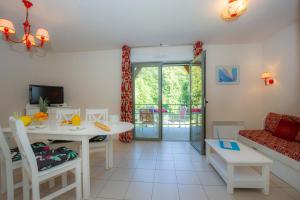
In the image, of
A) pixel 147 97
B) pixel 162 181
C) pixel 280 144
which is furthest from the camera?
pixel 147 97

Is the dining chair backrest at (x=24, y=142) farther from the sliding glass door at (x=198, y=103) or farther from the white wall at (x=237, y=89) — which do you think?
the white wall at (x=237, y=89)

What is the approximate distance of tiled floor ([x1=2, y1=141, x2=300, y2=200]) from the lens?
5.47 ft

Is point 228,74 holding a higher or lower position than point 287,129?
higher

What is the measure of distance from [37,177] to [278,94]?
4.17 m

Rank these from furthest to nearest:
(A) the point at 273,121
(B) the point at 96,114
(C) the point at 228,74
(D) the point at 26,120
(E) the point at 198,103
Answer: (C) the point at 228,74 < (E) the point at 198,103 < (A) the point at 273,121 < (B) the point at 96,114 < (D) the point at 26,120

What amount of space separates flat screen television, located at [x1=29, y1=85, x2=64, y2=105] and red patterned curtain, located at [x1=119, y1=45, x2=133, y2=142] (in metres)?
1.78

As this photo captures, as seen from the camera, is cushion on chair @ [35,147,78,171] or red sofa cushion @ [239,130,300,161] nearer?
cushion on chair @ [35,147,78,171]

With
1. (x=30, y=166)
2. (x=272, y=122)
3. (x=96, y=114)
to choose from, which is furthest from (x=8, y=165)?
(x=272, y=122)

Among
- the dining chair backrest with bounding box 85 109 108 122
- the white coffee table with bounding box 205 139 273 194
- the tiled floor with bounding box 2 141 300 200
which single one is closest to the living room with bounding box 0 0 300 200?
the tiled floor with bounding box 2 141 300 200

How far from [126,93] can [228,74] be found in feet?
8.47

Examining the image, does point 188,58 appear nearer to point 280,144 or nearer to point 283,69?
point 283,69

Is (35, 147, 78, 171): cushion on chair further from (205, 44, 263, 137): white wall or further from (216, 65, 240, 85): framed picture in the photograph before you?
(216, 65, 240, 85): framed picture

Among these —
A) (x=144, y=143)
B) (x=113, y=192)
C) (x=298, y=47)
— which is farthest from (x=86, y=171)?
(x=298, y=47)

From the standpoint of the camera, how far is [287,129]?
2387 millimetres
